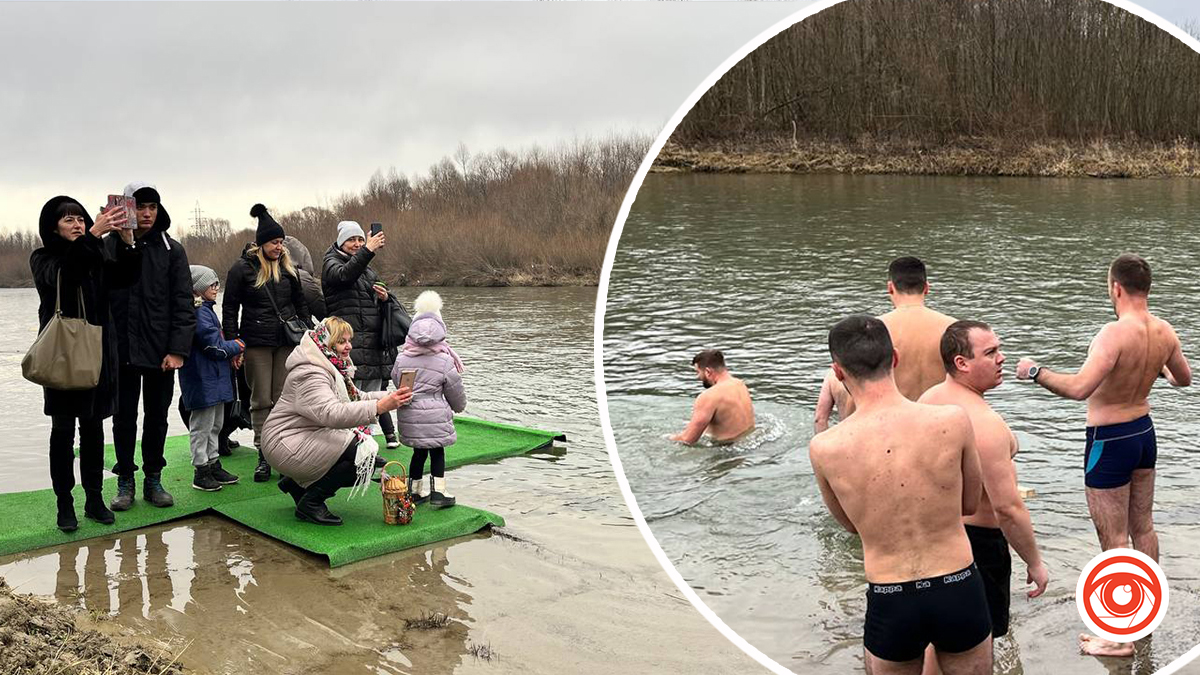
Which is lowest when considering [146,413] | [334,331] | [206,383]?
[146,413]

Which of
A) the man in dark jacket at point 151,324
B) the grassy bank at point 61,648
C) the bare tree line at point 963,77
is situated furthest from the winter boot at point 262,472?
the bare tree line at point 963,77

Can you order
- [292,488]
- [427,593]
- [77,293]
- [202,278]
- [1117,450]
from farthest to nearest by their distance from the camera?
[202,278]
[292,488]
[77,293]
[427,593]
[1117,450]

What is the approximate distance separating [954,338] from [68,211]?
5.21m

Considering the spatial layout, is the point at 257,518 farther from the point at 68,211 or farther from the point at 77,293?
the point at 68,211

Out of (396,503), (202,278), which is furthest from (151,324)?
(396,503)

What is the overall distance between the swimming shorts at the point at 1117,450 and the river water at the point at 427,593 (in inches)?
98.2

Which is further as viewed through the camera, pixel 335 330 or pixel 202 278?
pixel 202 278

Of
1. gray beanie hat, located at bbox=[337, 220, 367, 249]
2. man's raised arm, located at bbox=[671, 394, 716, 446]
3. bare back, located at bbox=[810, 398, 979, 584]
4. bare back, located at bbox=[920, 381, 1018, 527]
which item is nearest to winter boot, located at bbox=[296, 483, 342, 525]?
gray beanie hat, located at bbox=[337, 220, 367, 249]

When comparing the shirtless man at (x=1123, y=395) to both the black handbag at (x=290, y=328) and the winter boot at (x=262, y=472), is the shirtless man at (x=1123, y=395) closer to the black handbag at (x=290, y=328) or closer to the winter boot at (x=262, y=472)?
the black handbag at (x=290, y=328)

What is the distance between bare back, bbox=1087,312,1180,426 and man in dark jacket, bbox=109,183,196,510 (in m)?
5.64

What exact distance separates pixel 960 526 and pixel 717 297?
1.06 m

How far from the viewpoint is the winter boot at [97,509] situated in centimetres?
662

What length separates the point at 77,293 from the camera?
6059mm

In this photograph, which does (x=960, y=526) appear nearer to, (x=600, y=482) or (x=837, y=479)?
(x=837, y=479)
